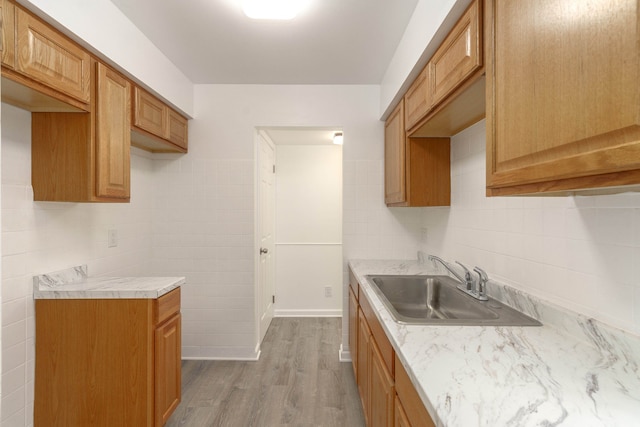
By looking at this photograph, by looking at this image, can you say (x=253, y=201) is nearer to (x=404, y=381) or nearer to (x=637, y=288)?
(x=404, y=381)

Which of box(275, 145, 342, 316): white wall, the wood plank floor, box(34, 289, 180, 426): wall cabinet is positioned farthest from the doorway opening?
box(34, 289, 180, 426): wall cabinet

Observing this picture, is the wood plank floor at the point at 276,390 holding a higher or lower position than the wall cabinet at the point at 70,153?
lower

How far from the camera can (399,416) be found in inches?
45.4

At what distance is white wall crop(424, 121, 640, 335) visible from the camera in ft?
3.33

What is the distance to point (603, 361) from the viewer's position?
0.98 m

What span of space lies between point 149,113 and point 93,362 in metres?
1.57

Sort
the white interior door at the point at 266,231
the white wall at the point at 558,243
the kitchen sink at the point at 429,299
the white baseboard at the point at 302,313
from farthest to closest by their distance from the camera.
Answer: the white baseboard at the point at 302,313, the white interior door at the point at 266,231, the kitchen sink at the point at 429,299, the white wall at the point at 558,243

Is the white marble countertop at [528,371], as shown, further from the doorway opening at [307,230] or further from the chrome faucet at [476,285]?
the doorway opening at [307,230]

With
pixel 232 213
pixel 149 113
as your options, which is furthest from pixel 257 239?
pixel 149 113

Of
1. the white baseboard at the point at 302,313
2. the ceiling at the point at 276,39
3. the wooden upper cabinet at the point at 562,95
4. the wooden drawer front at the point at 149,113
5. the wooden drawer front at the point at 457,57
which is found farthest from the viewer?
the white baseboard at the point at 302,313

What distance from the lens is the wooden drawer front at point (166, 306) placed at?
6.03 ft

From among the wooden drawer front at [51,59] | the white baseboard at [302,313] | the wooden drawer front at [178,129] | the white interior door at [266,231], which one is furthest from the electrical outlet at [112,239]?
the white baseboard at [302,313]

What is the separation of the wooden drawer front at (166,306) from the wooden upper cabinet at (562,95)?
173 centimetres

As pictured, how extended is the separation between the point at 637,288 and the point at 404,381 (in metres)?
0.74
